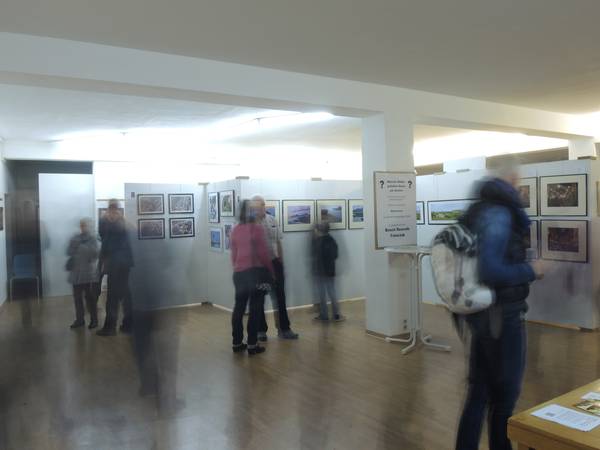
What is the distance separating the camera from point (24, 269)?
9164mm

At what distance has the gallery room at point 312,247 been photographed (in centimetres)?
259

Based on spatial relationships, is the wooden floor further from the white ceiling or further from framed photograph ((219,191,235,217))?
the white ceiling

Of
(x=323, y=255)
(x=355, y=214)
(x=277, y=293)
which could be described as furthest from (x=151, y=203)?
(x=355, y=214)

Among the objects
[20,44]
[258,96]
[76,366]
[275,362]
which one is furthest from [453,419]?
[20,44]

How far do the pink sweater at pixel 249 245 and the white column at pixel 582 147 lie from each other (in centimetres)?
615

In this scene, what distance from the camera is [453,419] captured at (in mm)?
3752

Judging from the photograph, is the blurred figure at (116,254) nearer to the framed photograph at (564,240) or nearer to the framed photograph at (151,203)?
the framed photograph at (151,203)

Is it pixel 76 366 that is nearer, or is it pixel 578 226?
pixel 76 366

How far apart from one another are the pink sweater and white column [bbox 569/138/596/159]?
6152 millimetres

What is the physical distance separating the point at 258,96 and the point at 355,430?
129 inches

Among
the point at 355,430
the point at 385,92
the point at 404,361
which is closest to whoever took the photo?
the point at 355,430

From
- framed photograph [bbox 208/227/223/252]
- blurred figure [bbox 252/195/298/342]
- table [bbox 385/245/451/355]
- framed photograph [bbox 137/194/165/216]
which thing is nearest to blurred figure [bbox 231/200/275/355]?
blurred figure [bbox 252/195/298/342]

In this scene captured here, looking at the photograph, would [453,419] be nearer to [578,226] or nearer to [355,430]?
[355,430]

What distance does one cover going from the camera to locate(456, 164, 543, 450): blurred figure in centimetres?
236
